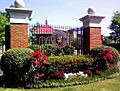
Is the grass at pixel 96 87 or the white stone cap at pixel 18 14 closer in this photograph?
the grass at pixel 96 87

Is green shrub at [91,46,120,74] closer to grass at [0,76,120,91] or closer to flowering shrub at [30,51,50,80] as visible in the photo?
grass at [0,76,120,91]

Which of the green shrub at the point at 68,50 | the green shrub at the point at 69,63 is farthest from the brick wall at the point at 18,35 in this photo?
the green shrub at the point at 68,50

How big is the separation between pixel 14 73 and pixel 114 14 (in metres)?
49.7

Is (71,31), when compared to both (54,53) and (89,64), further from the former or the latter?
(89,64)

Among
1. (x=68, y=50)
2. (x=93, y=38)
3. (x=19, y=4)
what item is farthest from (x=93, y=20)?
(x=19, y=4)

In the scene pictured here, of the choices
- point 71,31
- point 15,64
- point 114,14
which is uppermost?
point 114,14

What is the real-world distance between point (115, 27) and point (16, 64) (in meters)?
49.4

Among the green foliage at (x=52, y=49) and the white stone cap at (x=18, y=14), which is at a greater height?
the white stone cap at (x=18, y=14)

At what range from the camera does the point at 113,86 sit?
9617mm

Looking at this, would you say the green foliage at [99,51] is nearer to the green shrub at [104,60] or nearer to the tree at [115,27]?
the green shrub at [104,60]

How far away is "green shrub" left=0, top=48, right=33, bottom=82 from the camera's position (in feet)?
33.4

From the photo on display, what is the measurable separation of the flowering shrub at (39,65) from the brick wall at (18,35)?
1.90m

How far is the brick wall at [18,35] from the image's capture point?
11914mm

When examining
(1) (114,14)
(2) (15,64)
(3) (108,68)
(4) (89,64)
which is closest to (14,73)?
(2) (15,64)
